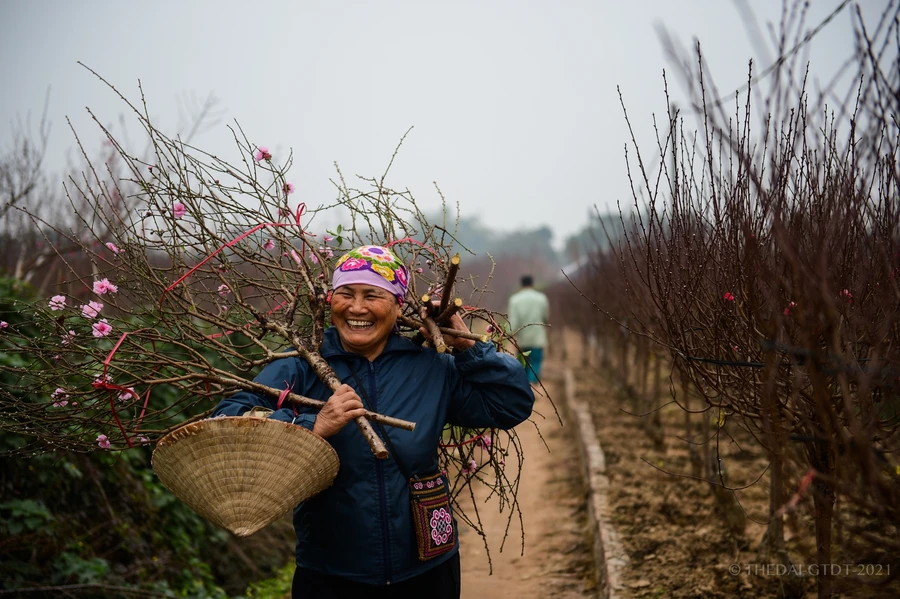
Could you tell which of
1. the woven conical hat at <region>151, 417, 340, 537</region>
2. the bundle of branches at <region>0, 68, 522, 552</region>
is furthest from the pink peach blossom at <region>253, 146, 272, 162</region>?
the woven conical hat at <region>151, 417, 340, 537</region>

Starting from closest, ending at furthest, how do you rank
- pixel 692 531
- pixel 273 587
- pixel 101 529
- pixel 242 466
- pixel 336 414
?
1. pixel 242 466
2. pixel 336 414
3. pixel 101 529
4. pixel 692 531
5. pixel 273 587

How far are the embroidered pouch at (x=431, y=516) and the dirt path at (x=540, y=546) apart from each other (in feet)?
3.70

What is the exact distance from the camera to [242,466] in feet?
6.84

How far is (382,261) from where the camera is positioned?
2566 millimetres

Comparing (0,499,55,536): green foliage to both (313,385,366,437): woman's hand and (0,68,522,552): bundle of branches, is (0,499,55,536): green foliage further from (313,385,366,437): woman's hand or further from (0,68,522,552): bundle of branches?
(313,385,366,437): woman's hand

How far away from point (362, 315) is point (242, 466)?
2.27 feet

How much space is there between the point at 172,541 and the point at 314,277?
2917mm

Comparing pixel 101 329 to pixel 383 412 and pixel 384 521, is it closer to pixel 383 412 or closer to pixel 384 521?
pixel 383 412

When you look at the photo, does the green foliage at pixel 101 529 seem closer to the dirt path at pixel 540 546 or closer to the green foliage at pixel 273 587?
the green foliage at pixel 273 587

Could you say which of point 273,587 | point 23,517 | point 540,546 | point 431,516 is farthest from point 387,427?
point 540,546

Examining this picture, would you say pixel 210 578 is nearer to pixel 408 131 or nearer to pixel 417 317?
pixel 417 317

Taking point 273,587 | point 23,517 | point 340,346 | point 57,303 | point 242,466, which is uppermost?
point 57,303

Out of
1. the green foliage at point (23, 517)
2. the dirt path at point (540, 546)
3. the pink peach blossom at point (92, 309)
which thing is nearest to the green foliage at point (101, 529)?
the green foliage at point (23, 517)

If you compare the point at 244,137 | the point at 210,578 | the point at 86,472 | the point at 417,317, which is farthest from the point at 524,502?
the point at 244,137
